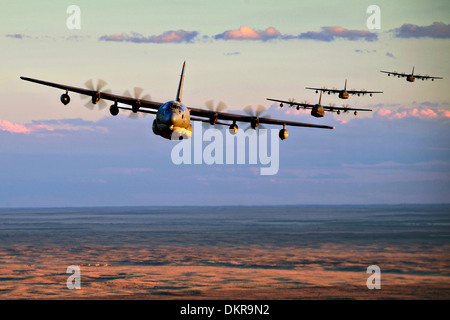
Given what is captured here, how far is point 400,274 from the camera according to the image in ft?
229

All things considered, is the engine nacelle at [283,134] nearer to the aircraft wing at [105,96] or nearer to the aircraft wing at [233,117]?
the aircraft wing at [233,117]

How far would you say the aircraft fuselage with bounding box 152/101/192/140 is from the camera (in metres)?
56.2

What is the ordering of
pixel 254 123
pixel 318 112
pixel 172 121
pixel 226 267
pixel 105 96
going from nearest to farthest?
pixel 172 121
pixel 105 96
pixel 254 123
pixel 226 267
pixel 318 112

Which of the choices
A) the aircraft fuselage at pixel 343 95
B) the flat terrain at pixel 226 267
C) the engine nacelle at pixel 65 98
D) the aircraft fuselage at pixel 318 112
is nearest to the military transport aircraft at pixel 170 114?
the engine nacelle at pixel 65 98

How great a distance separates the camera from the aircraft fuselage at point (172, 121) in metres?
56.2

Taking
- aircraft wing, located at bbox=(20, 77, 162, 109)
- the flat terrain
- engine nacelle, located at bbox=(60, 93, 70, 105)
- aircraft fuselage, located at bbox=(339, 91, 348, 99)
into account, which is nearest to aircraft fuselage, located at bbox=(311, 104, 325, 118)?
aircraft fuselage, located at bbox=(339, 91, 348, 99)

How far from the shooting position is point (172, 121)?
55938 mm

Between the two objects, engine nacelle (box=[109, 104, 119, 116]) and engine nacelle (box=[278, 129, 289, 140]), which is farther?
engine nacelle (box=[278, 129, 289, 140])

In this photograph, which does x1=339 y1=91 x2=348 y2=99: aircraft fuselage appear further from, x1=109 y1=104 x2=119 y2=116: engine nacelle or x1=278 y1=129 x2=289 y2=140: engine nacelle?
x1=109 y1=104 x2=119 y2=116: engine nacelle

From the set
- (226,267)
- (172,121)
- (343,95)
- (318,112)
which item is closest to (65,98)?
(172,121)

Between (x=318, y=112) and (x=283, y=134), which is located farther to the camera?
(x=318, y=112)

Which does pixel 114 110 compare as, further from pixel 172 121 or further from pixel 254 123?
pixel 254 123
